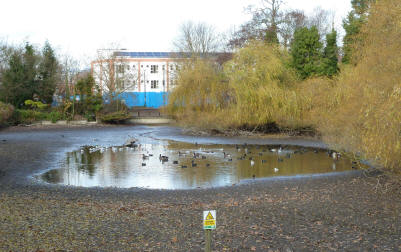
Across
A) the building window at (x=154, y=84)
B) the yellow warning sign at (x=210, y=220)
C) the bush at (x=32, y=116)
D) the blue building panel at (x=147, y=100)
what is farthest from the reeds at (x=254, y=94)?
the building window at (x=154, y=84)

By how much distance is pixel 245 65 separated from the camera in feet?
90.0

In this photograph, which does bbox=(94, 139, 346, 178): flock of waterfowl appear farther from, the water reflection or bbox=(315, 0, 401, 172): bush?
bbox=(315, 0, 401, 172): bush

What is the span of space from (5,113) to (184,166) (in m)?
24.2

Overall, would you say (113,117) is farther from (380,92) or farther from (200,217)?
(380,92)

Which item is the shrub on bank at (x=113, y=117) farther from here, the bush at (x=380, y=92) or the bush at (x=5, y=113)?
the bush at (x=380, y=92)

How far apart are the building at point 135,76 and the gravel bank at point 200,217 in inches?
988

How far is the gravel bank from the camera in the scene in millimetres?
6051

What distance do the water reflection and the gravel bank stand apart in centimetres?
161

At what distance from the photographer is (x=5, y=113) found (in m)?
33.4

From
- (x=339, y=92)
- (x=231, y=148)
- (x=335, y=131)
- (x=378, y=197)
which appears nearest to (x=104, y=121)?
(x=231, y=148)

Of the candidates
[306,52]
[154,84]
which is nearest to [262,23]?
[306,52]

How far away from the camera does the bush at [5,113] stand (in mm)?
33034

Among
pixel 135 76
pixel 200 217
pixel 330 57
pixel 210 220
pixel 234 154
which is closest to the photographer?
pixel 210 220

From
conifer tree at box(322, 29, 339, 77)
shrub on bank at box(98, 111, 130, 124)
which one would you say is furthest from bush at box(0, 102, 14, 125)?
conifer tree at box(322, 29, 339, 77)
